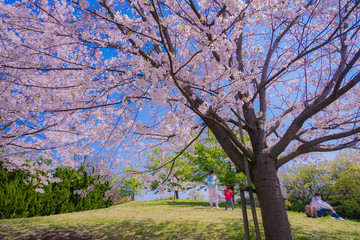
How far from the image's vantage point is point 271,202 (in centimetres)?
405

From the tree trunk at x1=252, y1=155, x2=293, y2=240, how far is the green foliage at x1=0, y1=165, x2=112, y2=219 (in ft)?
19.1

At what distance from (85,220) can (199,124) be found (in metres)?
5.89

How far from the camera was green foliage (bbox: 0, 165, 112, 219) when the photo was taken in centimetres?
863

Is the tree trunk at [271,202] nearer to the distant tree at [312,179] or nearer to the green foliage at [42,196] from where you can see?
the green foliage at [42,196]

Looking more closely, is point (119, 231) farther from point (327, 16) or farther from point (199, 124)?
point (327, 16)

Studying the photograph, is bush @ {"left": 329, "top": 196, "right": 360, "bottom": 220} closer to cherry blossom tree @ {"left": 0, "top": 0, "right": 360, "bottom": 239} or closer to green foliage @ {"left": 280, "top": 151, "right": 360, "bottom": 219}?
green foliage @ {"left": 280, "top": 151, "right": 360, "bottom": 219}

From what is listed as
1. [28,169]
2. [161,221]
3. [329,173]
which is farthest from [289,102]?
[329,173]

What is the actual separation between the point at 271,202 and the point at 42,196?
9848mm

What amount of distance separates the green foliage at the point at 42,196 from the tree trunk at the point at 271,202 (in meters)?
5.83

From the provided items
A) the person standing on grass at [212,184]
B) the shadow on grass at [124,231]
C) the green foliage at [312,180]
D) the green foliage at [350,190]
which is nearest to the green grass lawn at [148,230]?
the shadow on grass at [124,231]

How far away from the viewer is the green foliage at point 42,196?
8634 millimetres

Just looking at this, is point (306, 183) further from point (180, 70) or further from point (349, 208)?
point (180, 70)

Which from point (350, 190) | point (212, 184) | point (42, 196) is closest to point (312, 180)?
point (350, 190)

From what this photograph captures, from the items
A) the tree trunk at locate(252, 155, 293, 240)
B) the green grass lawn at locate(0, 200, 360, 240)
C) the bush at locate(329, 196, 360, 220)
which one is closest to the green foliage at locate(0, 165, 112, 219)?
the green grass lawn at locate(0, 200, 360, 240)
